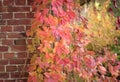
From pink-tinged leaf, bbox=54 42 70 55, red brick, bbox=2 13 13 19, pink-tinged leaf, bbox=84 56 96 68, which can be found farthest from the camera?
red brick, bbox=2 13 13 19

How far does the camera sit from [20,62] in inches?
115

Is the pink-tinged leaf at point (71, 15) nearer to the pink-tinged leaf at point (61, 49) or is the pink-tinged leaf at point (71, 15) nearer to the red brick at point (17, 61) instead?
the pink-tinged leaf at point (61, 49)

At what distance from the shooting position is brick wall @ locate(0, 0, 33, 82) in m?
2.88

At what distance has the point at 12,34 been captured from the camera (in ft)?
9.49

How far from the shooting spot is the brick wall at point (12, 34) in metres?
2.88

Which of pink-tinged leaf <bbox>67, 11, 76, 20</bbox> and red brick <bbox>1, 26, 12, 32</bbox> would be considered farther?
red brick <bbox>1, 26, 12, 32</bbox>

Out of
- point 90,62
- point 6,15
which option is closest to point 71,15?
point 90,62

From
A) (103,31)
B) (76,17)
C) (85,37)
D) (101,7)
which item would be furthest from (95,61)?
(103,31)

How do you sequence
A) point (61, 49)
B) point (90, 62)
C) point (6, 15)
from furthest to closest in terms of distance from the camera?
1. point (6, 15)
2. point (90, 62)
3. point (61, 49)

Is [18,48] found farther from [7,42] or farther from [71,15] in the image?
[71,15]

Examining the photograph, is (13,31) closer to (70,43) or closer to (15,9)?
(15,9)

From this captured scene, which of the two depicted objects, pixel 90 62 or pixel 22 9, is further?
pixel 22 9

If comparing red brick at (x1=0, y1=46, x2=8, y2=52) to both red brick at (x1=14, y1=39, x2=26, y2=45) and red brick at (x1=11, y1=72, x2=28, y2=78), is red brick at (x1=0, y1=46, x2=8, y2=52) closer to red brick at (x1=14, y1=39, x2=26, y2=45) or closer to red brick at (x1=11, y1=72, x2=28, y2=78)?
red brick at (x1=14, y1=39, x2=26, y2=45)

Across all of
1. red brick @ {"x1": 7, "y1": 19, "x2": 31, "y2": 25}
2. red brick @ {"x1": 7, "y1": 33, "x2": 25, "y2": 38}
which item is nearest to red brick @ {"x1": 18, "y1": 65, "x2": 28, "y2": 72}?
red brick @ {"x1": 7, "y1": 33, "x2": 25, "y2": 38}
